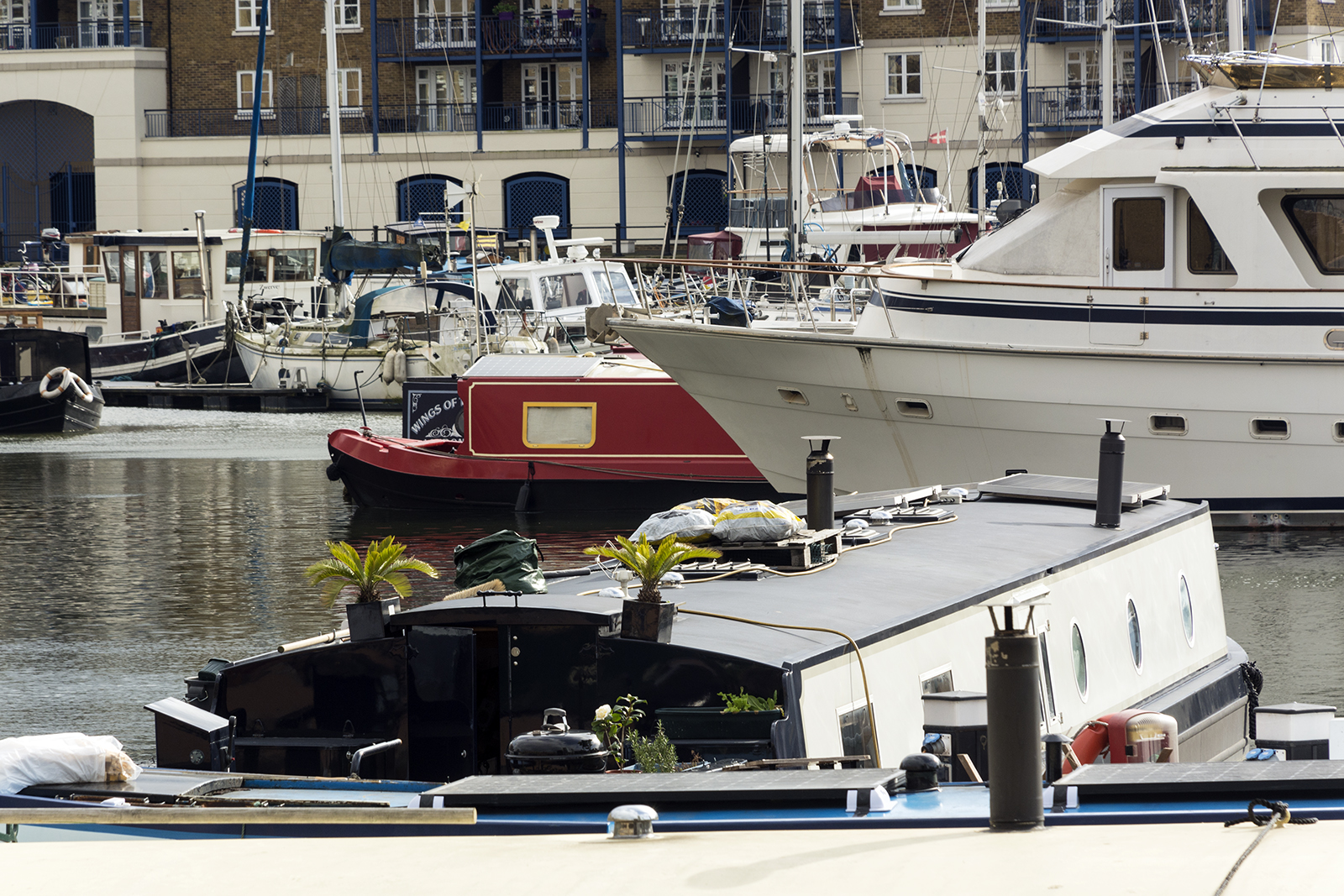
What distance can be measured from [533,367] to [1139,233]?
872cm

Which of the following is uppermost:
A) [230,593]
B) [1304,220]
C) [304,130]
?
[304,130]

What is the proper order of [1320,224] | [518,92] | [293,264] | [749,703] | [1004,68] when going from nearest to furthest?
[749,703] < [1320,224] < [293,264] < [1004,68] < [518,92]

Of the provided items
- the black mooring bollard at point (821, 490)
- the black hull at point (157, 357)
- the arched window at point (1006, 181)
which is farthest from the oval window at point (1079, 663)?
the arched window at point (1006, 181)

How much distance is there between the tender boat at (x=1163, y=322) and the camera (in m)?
20.4

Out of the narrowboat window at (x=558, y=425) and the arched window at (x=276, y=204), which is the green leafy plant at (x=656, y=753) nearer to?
the narrowboat window at (x=558, y=425)

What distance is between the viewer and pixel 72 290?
50438 millimetres

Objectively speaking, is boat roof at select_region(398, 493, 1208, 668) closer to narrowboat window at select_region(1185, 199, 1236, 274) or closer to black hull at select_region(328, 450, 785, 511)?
narrowboat window at select_region(1185, 199, 1236, 274)

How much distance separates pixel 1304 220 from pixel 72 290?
1510 inches

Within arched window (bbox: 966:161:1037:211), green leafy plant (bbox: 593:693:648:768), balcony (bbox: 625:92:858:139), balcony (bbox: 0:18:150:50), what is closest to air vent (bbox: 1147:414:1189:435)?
green leafy plant (bbox: 593:693:648:768)

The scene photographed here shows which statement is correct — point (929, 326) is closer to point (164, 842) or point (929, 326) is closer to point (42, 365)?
point (164, 842)

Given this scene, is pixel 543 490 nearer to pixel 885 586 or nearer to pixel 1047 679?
pixel 885 586

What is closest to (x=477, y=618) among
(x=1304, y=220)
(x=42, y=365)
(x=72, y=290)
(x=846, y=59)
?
(x=1304, y=220)

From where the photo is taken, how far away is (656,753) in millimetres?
7355

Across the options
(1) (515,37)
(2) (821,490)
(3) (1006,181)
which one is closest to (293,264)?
(1) (515,37)
